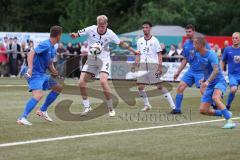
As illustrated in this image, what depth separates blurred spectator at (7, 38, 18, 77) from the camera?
32281mm

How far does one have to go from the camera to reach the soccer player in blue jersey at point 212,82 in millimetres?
12586

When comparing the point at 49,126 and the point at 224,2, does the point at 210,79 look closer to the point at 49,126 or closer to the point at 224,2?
the point at 49,126

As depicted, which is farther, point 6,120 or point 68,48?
point 68,48

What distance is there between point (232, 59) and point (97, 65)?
373 centimetres

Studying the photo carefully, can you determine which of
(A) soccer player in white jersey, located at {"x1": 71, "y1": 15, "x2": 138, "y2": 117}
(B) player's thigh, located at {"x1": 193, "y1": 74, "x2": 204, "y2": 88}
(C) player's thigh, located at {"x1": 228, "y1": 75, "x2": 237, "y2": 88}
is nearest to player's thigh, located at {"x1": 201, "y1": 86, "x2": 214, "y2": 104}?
(A) soccer player in white jersey, located at {"x1": 71, "y1": 15, "x2": 138, "y2": 117}

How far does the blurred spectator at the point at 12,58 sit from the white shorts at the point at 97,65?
58.1 feet

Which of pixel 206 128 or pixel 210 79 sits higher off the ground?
pixel 210 79

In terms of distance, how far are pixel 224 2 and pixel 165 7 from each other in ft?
16.1

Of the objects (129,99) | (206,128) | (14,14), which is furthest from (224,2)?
(206,128)

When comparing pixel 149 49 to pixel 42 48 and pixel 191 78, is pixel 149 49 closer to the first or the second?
pixel 191 78

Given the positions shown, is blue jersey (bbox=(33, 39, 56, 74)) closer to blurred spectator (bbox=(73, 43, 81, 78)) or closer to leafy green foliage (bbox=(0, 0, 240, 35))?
blurred spectator (bbox=(73, 43, 81, 78))

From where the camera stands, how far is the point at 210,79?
12.6 m

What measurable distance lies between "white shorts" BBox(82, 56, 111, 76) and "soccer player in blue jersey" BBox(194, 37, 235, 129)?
8.31ft

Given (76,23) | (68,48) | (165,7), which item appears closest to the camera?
(68,48)
